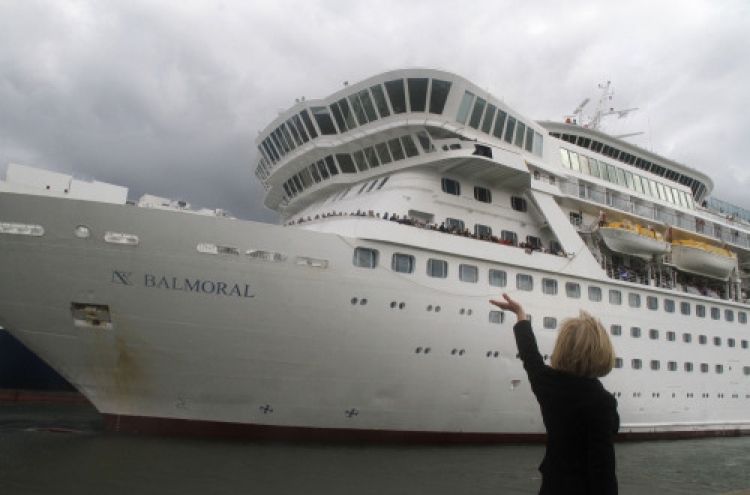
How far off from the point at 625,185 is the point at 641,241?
12.0ft

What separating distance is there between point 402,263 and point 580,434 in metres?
10.6

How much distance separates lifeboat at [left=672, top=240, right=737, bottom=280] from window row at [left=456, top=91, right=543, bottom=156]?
25.1 ft

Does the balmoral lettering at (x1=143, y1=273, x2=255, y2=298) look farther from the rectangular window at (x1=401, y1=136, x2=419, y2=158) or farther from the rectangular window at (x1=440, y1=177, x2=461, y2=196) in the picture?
the rectangular window at (x1=440, y1=177, x2=461, y2=196)

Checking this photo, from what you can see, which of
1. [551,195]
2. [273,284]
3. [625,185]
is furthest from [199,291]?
[625,185]

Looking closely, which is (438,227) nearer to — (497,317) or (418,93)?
(497,317)

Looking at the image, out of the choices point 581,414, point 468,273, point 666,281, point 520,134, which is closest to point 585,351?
point 581,414

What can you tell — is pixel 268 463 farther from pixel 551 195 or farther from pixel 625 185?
pixel 625 185

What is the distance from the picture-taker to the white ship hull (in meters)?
11.0

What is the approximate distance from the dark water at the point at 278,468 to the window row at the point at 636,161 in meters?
13.5

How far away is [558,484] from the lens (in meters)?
2.43

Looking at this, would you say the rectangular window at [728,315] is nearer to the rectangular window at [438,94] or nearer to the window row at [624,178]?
the window row at [624,178]

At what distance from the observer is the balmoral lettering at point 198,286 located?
11.1 meters

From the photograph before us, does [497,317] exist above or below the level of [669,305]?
below

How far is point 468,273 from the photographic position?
14.0 metres
